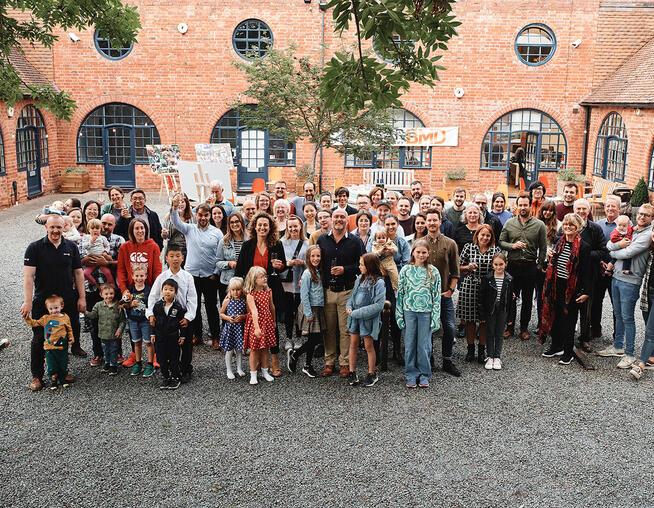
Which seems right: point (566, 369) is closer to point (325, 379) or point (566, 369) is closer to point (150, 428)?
point (325, 379)

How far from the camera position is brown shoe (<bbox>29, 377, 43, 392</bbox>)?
23.5ft

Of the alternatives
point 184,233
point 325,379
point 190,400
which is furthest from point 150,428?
point 184,233

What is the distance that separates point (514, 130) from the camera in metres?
22.8

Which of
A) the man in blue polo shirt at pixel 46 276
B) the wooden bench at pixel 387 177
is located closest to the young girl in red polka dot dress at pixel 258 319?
the man in blue polo shirt at pixel 46 276

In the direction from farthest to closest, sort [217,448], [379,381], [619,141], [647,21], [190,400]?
[647,21]
[619,141]
[379,381]
[190,400]
[217,448]

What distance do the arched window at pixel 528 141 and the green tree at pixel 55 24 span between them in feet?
55.0

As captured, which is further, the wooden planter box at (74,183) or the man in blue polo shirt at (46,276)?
the wooden planter box at (74,183)

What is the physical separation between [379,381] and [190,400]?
2.02 m

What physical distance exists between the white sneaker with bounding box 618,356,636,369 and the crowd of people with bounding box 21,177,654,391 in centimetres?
2

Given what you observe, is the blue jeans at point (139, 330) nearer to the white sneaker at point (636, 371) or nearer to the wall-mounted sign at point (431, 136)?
the white sneaker at point (636, 371)

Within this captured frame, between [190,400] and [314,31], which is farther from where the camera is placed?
[314,31]

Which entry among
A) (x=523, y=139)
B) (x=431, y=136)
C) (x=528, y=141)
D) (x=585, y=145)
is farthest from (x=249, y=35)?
(x=585, y=145)

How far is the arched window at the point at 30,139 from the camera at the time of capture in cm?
2088

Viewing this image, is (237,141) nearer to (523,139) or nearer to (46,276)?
(523,139)
